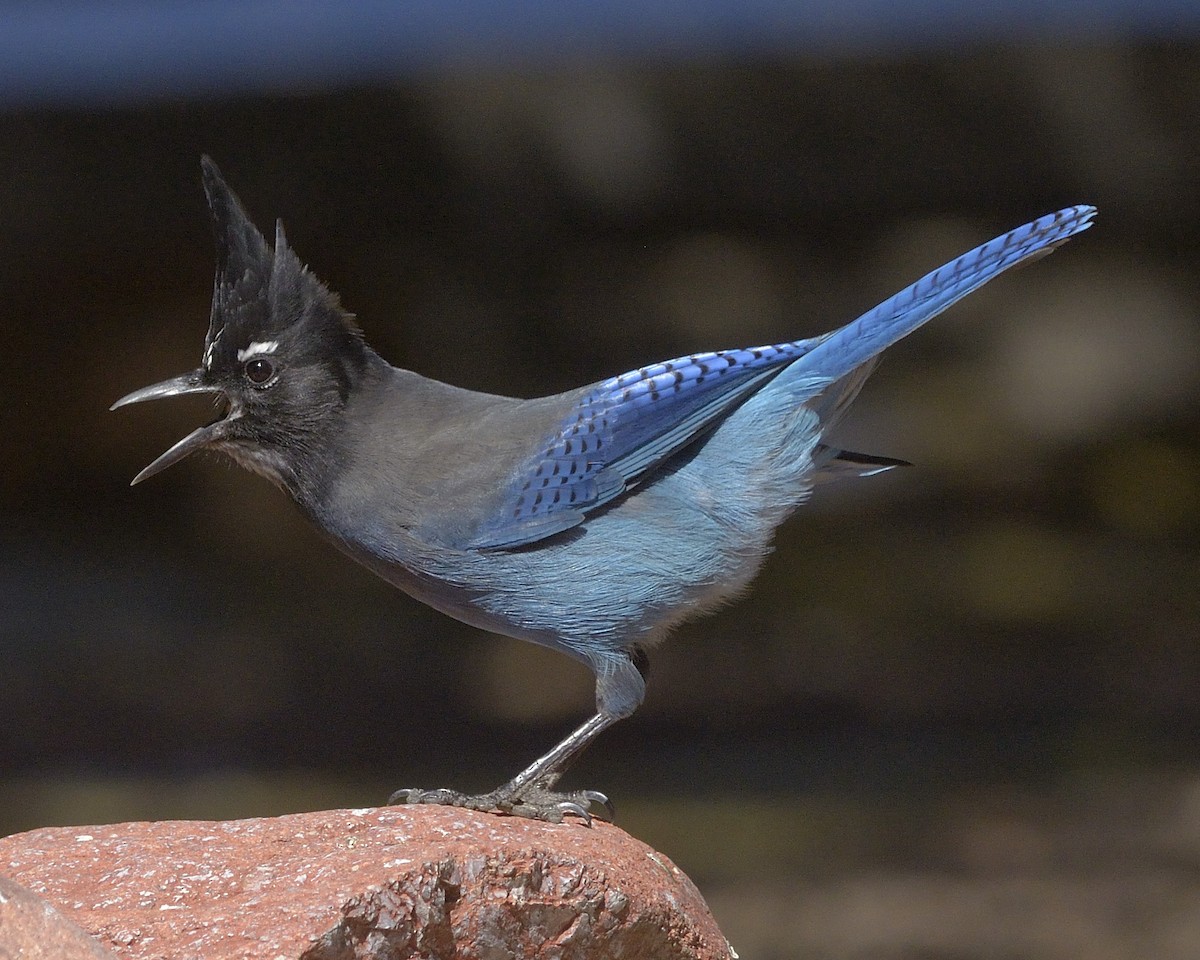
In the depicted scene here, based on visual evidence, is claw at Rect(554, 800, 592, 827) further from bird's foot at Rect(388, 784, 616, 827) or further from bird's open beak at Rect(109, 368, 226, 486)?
bird's open beak at Rect(109, 368, 226, 486)

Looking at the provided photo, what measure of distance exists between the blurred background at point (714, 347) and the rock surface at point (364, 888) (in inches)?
98.5

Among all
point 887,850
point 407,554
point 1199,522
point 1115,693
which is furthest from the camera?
point 1199,522

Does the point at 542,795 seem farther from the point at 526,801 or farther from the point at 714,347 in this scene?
the point at 714,347

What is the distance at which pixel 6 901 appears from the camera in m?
1.88

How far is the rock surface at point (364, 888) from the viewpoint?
2166 mm

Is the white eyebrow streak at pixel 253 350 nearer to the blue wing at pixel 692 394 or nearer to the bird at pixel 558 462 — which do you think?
the bird at pixel 558 462

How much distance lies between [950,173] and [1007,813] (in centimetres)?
214

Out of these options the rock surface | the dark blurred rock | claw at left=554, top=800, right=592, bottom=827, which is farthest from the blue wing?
the dark blurred rock

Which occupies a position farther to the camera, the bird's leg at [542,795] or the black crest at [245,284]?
the black crest at [245,284]

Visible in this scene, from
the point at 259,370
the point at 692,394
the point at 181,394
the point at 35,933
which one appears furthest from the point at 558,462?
the point at 35,933

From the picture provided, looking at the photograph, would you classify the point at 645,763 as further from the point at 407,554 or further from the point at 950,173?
the point at 407,554

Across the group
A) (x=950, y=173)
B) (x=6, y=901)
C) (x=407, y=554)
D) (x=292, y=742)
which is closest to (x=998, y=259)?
(x=407, y=554)

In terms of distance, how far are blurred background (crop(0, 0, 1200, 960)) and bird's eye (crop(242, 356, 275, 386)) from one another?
2494 mm

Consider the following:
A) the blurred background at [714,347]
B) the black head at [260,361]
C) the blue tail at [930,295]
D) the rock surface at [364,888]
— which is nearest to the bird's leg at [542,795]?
the rock surface at [364,888]
